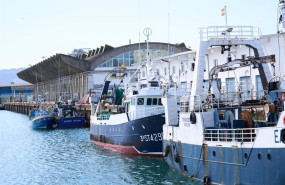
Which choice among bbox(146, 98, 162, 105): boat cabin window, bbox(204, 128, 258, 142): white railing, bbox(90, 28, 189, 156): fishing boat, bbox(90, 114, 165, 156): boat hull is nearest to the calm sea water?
bbox(90, 114, 165, 156): boat hull

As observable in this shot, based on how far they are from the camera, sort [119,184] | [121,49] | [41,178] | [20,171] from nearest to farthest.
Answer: [119,184]
[41,178]
[20,171]
[121,49]

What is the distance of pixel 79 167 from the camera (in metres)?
27.9

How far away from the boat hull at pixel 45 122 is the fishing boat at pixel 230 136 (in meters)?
40.7

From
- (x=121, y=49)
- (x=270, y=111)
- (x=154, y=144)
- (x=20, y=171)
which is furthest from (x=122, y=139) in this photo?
(x=121, y=49)

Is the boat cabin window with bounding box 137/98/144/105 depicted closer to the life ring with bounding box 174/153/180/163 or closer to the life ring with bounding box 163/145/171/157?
the life ring with bounding box 163/145/171/157

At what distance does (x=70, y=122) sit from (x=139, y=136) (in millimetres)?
33319

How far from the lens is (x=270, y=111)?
57.7 feet

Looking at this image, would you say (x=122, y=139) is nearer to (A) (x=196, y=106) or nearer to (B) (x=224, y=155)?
(A) (x=196, y=106)

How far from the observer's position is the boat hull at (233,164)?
49.8ft

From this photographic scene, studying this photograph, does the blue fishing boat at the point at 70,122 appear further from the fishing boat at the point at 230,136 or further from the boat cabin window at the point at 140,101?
the fishing boat at the point at 230,136

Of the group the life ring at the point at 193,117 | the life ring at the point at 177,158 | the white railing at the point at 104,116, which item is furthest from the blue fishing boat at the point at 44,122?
the life ring at the point at 193,117

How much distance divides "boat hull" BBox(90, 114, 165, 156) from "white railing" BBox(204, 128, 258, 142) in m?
9.40

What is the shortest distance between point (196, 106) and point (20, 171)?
555 inches

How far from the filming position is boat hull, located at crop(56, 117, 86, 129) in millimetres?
60750
